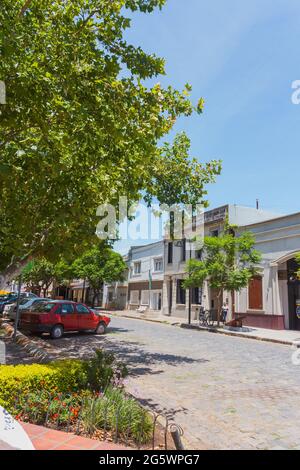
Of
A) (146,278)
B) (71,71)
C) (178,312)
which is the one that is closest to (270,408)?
(71,71)

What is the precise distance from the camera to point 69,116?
22.0 feet

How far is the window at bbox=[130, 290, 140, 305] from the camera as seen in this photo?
43150 mm

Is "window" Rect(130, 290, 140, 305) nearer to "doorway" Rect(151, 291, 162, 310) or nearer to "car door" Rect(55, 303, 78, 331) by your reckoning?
"doorway" Rect(151, 291, 162, 310)

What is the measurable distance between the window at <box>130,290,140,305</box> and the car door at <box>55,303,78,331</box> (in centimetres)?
2635

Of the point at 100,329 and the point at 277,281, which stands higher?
the point at 277,281

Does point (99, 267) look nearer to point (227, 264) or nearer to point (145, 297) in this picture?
point (145, 297)

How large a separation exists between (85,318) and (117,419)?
42.7ft

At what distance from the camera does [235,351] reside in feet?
46.0

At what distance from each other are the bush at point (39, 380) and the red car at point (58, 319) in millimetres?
9653

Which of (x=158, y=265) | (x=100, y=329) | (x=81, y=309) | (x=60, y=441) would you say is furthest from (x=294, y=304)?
(x=60, y=441)

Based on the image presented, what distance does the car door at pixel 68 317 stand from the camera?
16408 millimetres

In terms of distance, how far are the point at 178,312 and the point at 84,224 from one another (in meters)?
26.5

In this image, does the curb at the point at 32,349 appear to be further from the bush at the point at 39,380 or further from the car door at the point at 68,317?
the bush at the point at 39,380
